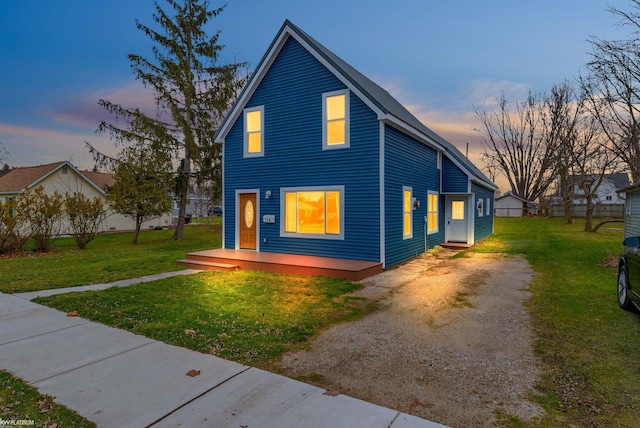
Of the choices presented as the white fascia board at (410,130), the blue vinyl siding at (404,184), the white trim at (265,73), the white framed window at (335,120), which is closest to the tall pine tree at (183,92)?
the white trim at (265,73)

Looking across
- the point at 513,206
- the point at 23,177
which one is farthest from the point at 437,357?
the point at 513,206

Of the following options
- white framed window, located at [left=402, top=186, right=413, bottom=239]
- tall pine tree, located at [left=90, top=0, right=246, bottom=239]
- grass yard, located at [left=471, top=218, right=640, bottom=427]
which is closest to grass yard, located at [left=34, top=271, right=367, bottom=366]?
grass yard, located at [left=471, top=218, right=640, bottom=427]

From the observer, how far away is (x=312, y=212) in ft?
36.7

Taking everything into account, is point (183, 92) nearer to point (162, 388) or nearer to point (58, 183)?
point (58, 183)

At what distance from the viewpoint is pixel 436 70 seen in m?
22.7

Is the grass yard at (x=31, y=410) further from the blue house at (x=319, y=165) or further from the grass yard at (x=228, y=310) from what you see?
the blue house at (x=319, y=165)

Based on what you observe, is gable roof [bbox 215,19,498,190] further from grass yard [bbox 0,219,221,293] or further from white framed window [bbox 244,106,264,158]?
grass yard [bbox 0,219,221,293]

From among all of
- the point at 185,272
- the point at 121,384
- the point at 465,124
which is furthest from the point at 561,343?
the point at 465,124

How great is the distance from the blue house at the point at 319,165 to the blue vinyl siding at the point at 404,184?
1.4 inches

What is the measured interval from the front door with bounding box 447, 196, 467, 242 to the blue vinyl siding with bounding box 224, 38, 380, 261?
750 cm

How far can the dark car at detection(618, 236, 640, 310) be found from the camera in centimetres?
518

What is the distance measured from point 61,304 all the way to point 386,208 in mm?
8063

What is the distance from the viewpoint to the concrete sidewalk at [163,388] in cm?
281

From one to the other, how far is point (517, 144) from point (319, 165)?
148 feet
